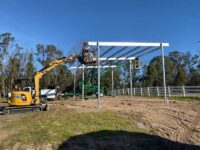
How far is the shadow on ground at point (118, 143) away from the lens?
9.51m

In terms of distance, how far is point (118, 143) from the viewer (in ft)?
32.3

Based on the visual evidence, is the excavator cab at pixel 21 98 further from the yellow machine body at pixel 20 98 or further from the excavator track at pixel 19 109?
the excavator track at pixel 19 109

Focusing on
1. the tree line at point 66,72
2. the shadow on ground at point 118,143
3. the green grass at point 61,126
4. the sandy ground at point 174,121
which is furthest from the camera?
the tree line at point 66,72

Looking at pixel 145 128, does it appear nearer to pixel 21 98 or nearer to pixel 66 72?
pixel 21 98

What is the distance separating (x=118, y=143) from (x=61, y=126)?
8.29ft

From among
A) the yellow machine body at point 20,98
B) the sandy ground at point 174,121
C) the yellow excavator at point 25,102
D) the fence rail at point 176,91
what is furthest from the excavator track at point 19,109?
the fence rail at point 176,91

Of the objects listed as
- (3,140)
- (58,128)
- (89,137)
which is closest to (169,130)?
(89,137)

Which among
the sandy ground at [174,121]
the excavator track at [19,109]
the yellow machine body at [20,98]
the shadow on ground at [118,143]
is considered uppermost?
the yellow machine body at [20,98]

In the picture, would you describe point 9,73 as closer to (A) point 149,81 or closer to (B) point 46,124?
(A) point 149,81

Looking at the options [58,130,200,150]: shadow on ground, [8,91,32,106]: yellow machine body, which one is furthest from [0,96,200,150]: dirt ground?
[8,91,32,106]: yellow machine body

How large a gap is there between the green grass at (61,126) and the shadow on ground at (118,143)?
1.46 feet

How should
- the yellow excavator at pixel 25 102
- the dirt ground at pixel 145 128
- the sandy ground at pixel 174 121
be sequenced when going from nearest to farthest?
1. the dirt ground at pixel 145 128
2. the sandy ground at pixel 174 121
3. the yellow excavator at pixel 25 102

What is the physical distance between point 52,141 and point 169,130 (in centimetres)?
458

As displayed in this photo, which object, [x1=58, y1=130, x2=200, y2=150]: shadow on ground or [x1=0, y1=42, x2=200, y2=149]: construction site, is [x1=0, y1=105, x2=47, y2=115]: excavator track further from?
[x1=58, y1=130, x2=200, y2=150]: shadow on ground
